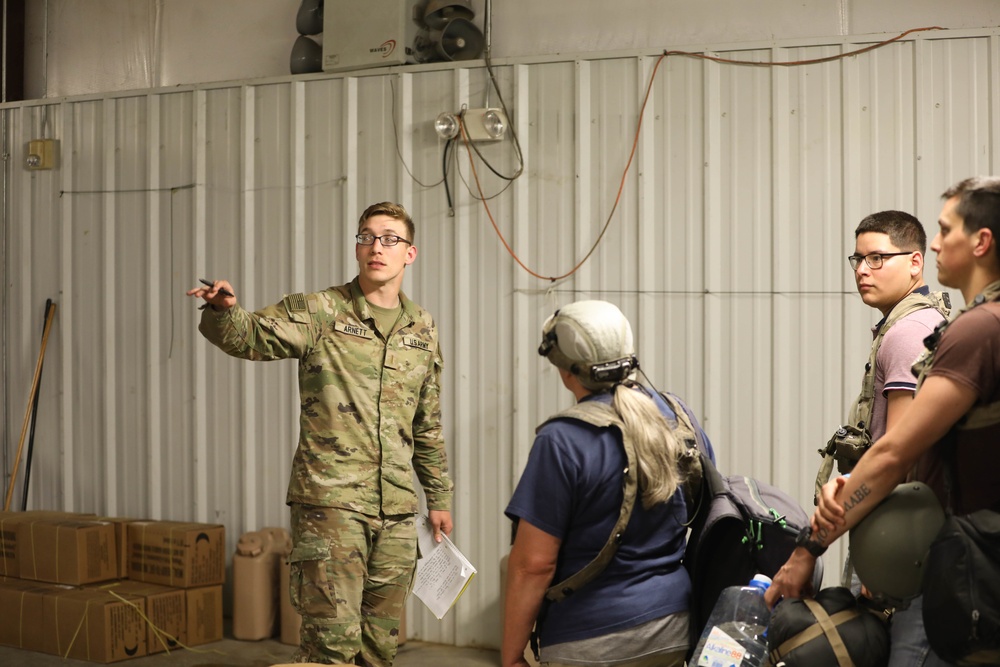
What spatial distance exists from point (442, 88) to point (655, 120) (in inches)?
42.8

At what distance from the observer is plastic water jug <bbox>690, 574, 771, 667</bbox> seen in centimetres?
192

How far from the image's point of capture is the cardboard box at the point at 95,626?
457 cm

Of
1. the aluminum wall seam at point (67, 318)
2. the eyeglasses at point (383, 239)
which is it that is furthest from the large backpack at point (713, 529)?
the aluminum wall seam at point (67, 318)

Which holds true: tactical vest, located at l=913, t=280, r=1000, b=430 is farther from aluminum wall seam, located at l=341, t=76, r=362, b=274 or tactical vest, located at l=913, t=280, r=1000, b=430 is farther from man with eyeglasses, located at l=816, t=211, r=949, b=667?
aluminum wall seam, located at l=341, t=76, r=362, b=274

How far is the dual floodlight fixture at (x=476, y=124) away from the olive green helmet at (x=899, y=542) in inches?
129

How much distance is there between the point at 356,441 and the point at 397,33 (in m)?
2.47

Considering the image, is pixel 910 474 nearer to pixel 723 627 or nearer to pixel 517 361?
pixel 723 627

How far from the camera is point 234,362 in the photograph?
5.29m

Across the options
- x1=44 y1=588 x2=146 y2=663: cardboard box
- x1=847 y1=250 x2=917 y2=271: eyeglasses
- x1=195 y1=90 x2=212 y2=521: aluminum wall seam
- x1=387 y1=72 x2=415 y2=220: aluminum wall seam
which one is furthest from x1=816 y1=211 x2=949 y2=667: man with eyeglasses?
x1=195 y1=90 x2=212 y2=521: aluminum wall seam

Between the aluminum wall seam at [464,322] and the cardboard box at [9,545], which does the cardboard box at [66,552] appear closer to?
the cardboard box at [9,545]

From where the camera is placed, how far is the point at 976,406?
1742mm

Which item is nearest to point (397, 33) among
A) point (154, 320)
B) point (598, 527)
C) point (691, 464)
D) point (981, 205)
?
point (154, 320)

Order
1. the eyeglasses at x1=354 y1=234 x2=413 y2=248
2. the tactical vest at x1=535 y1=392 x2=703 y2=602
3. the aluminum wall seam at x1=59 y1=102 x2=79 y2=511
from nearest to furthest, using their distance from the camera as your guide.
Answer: the tactical vest at x1=535 y1=392 x2=703 y2=602 < the eyeglasses at x1=354 y1=234 x2=413 y2=248 < the aluminum wall seam at x1=59 y1=102 x2=79 y2=511

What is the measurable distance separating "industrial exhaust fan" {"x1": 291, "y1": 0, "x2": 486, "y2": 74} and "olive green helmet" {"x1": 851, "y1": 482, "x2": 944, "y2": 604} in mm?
3629
